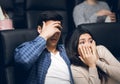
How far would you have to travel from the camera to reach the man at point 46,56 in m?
1.69

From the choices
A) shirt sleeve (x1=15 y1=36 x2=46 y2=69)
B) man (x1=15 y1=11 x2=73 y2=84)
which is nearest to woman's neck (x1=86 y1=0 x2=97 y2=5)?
man (x1=15 y1=11 x2=73 y2=84)

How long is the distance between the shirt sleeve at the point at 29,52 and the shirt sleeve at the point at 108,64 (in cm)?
35

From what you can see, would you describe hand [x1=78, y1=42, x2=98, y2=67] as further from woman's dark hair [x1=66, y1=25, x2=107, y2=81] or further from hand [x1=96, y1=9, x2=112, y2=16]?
hand [x1=96, y1=9, x2=112, y2=16]

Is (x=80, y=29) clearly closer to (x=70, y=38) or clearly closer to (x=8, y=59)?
(x=70, y=38)

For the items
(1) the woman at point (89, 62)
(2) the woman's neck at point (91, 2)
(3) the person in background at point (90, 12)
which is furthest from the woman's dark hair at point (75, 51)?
(2) the woman's neck at point (91, 2)

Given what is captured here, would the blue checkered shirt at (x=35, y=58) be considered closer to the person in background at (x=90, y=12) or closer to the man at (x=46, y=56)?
the man at (x=46, y=56)

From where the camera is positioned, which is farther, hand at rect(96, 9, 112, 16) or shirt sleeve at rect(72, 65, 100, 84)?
hand at rect(96, 9, 112, 16)

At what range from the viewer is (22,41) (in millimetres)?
1867

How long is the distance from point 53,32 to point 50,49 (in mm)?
125

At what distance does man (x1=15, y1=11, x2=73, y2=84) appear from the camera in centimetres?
169

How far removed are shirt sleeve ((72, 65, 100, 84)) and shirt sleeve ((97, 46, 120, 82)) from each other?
6cm

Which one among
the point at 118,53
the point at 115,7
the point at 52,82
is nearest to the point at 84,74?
the point at 52,82

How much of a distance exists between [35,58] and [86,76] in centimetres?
33

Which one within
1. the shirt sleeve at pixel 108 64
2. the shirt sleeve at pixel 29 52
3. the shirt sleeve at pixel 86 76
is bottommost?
the shirt sleeve at pixel 86 76
